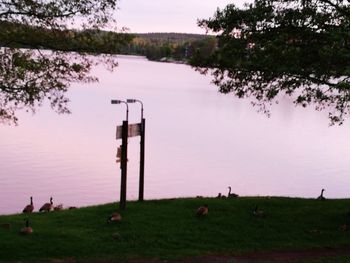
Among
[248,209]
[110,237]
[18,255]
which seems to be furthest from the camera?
[248,209]

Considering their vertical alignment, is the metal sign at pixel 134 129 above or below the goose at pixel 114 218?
above

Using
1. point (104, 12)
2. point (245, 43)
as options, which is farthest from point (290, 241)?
point (104, 12)

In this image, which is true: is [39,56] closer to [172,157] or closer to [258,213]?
[258,213]

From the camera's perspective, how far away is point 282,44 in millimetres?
13508

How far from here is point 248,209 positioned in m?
15.0

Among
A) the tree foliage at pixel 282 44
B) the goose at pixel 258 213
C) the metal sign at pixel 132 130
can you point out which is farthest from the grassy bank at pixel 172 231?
the tree foliage at pixel 282 44

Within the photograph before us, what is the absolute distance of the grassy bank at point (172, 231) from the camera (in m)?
11.1

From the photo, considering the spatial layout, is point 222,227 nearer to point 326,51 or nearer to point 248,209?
point 248,209

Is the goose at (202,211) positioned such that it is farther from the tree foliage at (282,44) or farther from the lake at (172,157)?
the lake at (172,157)

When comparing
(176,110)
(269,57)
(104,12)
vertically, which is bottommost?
(176,110)

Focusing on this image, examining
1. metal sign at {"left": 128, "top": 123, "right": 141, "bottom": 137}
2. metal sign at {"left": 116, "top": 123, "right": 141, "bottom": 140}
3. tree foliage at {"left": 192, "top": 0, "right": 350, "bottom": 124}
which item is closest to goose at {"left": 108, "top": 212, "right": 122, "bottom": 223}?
metal sign at {"left": 116, "top": 123, "right": 141, "bottom": 140}

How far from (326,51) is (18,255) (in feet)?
27.2

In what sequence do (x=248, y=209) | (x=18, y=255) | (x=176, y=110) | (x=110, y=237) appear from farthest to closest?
1. (x=176, y=110)
2. (x=248, y=209)
3. (x=110, y=237)
4. (x=18, y=255)

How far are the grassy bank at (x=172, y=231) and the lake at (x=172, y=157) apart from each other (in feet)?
28.3
